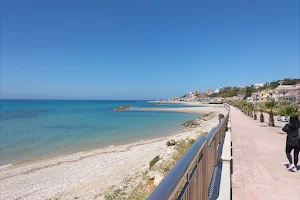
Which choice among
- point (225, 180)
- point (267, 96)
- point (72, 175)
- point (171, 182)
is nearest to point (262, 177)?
point (225, 180)

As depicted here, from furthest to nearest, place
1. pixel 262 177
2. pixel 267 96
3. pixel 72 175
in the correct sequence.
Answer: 1. pixel 267 96
2. pixel 72 175
3. pixel 262 177

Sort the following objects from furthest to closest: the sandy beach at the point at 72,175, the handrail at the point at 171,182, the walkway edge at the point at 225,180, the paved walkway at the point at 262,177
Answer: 1. the sandy beach at the point at 72,175
2. the paved walkway at the point at 262,177
3. the walkway edge at the point at 225,180
4. the handrail at the point at 171,182

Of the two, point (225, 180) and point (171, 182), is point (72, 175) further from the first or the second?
point (171, 182)

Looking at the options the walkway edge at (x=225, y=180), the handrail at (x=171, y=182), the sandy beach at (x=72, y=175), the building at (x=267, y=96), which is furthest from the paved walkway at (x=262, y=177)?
the building at (x=267, y=96)

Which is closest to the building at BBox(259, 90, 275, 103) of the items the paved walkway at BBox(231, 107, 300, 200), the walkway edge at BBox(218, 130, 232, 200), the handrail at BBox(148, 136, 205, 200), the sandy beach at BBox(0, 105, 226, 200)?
the sandy beach at BBox(0, 105, 226, 200)

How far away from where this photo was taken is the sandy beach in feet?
30.0

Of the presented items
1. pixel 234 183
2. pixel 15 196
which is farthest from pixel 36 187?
pixel 234 183

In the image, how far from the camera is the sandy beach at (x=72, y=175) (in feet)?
30.0

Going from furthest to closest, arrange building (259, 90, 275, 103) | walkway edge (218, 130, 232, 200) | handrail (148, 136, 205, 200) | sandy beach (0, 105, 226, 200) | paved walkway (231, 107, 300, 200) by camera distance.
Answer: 1. building (259, 90, 275, 103)
2. sandy beach (0, 105, 226, 200)
3. paved walkway (231, 107, 300, 200)
4. walkway edge (218, 130, 232, 200)
5. handrail (148, 136, 205, 200)

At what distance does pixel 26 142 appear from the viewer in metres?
21.4

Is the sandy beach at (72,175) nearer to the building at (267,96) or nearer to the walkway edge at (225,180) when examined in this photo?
the walkway edge at (225,180)

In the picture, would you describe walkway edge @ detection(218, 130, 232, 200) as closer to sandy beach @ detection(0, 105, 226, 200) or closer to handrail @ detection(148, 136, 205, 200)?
handrail @ detection(148, 136, 205, 200)

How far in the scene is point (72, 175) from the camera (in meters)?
11.3

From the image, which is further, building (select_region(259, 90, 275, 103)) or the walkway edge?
building (select_region(259, 90, 275, 103))
